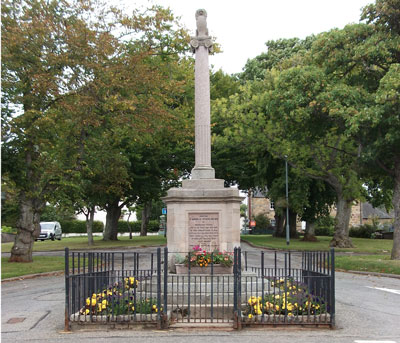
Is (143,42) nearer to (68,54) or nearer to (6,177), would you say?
(68,54)

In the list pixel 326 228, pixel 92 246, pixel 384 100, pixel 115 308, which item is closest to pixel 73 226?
pixel 92 246

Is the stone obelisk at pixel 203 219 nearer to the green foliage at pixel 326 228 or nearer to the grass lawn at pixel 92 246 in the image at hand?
the grass lawn at pixel 92 246

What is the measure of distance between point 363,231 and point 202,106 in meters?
46.6

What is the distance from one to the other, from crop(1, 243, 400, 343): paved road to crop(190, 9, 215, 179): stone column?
4.60 meters

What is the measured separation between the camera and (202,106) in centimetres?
1191

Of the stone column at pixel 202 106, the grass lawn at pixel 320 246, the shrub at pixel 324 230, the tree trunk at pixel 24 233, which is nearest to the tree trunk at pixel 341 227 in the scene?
the grass lawn at pixel 320 246

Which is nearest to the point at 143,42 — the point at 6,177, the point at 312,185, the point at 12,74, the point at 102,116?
the point at 102,116

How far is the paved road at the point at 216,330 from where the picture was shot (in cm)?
758

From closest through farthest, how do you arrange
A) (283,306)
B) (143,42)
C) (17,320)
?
1. (283,306)
2. (17,320)
3. (143,42)

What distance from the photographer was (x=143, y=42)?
22641 millimetres

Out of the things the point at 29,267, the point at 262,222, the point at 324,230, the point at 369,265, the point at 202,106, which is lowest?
the point at 324,230

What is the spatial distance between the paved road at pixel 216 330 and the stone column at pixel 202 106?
4598mm

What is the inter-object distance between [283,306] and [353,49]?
1540cm

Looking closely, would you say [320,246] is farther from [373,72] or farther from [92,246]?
[92,246]
